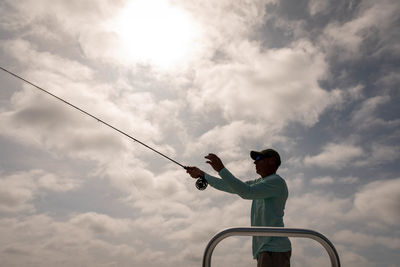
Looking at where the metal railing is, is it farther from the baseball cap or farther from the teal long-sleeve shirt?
the baseball cap

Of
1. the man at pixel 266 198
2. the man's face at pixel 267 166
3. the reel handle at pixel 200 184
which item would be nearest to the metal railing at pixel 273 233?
the man at pixel 266 198

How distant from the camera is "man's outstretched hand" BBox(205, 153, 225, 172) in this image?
16.4 ft

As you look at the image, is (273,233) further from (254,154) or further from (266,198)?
(254,154)

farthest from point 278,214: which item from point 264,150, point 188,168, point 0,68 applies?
point 0,68

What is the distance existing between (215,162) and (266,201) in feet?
2.93

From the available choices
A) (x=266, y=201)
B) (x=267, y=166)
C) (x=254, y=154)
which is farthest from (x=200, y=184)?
(x=266, y=201)

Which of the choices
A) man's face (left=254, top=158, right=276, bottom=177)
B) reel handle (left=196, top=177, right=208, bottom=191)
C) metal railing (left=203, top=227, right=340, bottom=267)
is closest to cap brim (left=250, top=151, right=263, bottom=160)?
man's face (left=254, top=158, right=276, bottom=177)

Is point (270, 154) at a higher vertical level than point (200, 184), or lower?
lower

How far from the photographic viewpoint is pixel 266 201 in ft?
16.1

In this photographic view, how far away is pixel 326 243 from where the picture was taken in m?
3.33

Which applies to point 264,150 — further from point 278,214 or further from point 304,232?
point 304,232

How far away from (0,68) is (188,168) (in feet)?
22.6

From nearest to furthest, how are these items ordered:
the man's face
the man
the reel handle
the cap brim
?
the man, the man's face, the cap brim, the reel handle

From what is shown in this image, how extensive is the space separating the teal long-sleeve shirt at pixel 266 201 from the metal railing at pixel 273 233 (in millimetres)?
1184
